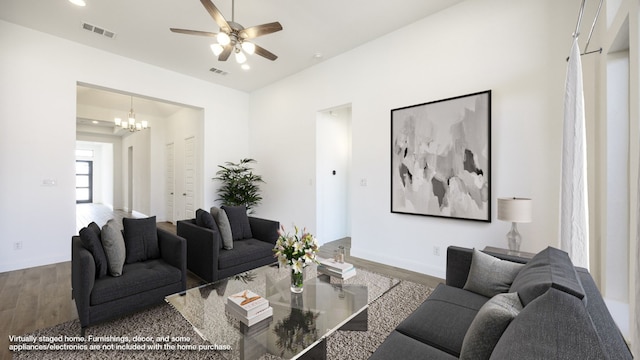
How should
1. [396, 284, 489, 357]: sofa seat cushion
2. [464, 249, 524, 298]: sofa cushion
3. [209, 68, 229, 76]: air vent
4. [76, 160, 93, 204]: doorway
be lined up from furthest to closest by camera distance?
1. [76, 160, 93, 204]: doorway
2. [209, 68, 229, 76]: air vent
3. [464, 249, 524, 298]: sofa cushion
4. [396, 284, 489, 357]: sofa seat cushion

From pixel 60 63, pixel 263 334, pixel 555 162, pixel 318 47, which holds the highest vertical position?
pixel 318 47

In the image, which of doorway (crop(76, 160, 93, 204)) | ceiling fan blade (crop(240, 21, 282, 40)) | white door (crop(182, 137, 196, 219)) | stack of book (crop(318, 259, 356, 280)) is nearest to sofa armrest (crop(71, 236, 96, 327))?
stack of book (crop(318, 259, 356, 280))

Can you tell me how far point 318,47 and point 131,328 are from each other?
4.23m

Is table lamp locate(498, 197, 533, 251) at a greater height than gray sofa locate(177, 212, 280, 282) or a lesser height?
greater

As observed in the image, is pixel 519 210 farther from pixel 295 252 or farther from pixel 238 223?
pixel 238 223

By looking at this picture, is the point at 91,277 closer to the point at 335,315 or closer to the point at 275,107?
the point at 335,315

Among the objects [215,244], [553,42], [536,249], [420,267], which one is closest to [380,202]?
Result: [420,267]

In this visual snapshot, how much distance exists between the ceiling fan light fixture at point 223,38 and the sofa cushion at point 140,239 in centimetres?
205

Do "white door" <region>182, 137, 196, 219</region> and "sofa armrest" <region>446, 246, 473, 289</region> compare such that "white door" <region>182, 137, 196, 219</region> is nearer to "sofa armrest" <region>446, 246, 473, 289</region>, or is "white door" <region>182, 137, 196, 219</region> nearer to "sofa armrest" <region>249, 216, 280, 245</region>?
"sofa armrest" <region>249, 216, 280, 245</region>

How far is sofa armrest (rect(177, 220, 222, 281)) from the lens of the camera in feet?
9.52

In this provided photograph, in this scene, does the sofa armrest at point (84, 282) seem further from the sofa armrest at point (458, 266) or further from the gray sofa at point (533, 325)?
the sofa armrest at point (458, 266)

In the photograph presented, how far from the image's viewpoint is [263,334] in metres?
1.53

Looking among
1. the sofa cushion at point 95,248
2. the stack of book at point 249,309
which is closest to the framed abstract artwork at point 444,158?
the stack of book at point 249,309

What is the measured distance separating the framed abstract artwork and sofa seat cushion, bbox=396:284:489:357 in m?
1.51
